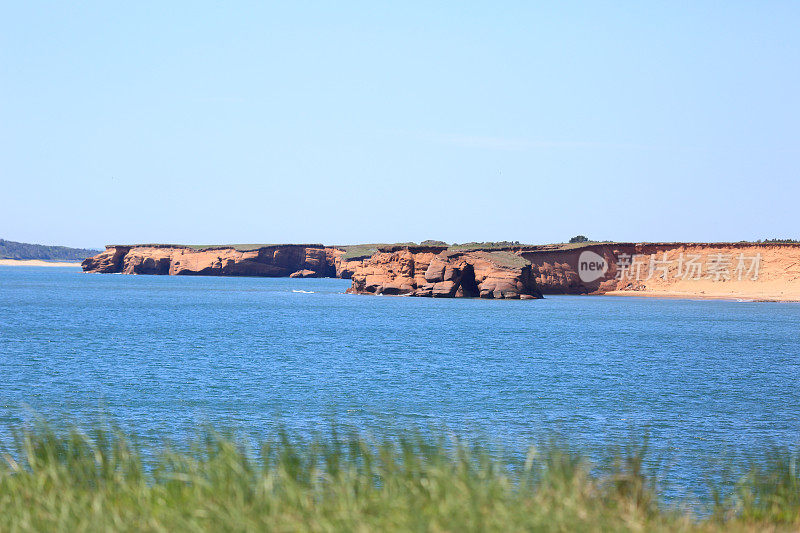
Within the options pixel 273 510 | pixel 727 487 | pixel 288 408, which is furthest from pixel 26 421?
pixel 727 487

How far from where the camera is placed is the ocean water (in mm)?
23797

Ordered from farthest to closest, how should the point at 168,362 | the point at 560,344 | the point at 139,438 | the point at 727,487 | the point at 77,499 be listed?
the point at 560,344
the point at 168,362
the point at 139,438
the point at 727,487
the point at 77,499

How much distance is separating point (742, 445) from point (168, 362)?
2817cm

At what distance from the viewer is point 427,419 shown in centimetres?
2475

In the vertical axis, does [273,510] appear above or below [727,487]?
above

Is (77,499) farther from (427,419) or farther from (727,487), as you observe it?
(427,419)

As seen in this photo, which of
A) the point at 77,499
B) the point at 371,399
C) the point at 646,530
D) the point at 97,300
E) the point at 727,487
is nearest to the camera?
the point at 646,530

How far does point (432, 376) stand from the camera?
120 ft

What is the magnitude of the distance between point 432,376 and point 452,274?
64.0m
